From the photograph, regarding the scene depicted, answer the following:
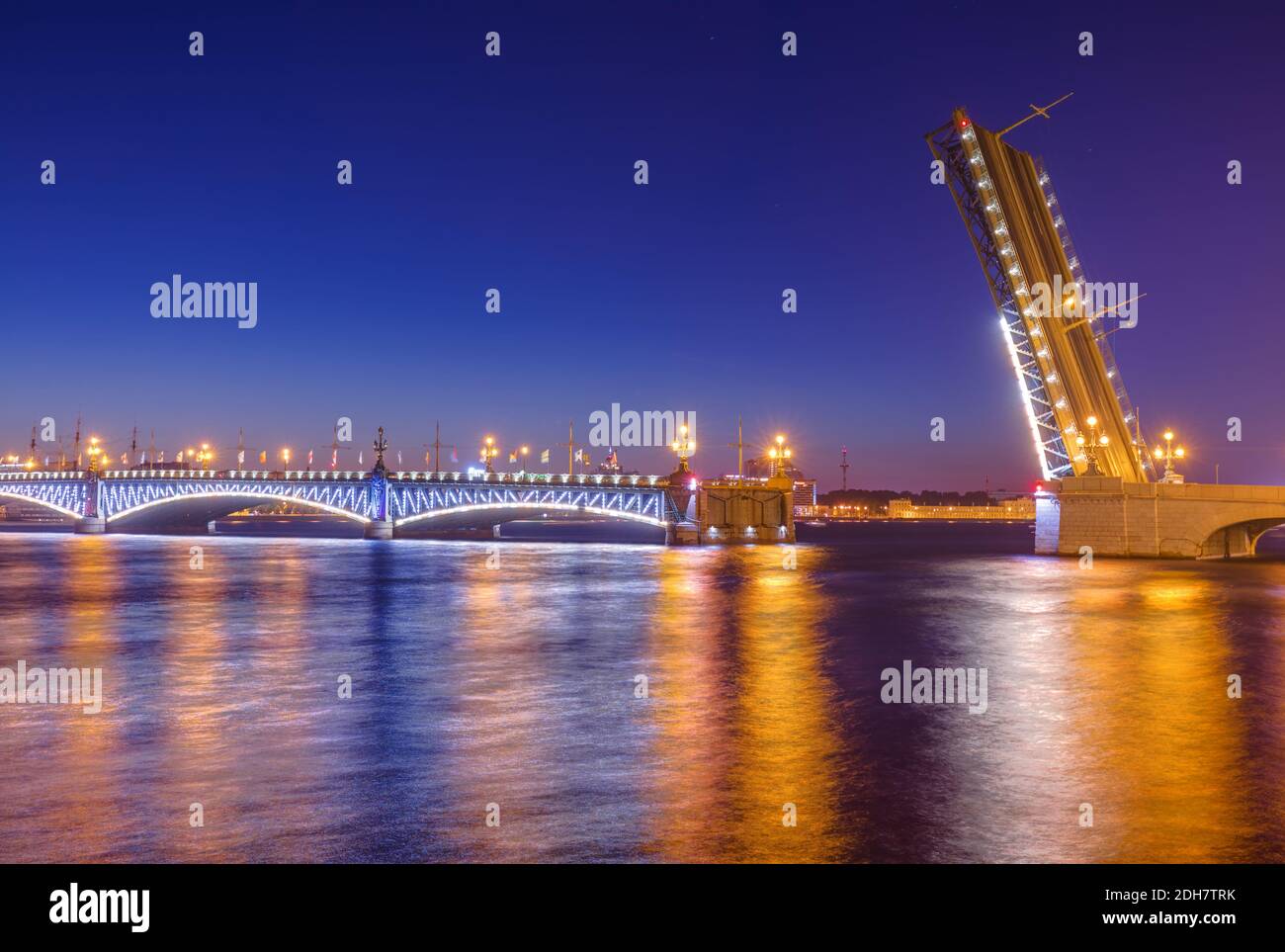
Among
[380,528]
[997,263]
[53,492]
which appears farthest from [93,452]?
[997,263]

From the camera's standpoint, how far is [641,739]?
10703 millimetres

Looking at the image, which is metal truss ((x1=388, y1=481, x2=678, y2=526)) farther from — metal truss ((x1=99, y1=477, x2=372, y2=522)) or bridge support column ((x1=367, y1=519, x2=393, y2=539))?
metal truss ((x1=99, y1=477, x2=372, y2=522))

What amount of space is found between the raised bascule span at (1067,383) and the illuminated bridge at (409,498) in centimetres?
3002

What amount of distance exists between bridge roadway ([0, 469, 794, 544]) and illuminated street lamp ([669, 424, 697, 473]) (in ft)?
5.75

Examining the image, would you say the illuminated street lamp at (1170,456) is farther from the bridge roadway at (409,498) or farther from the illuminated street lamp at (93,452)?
the illuminated street lamp at (93,452)

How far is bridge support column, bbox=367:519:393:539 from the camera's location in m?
90.3

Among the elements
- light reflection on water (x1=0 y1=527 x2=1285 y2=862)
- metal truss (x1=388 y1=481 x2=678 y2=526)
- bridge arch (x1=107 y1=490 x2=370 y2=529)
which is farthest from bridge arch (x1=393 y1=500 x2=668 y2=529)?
light reflection on water (x1=0 y1=527 x2=1285 y2=862)

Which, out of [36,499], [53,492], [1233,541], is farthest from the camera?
[53,492]

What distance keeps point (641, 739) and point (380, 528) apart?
83428mm

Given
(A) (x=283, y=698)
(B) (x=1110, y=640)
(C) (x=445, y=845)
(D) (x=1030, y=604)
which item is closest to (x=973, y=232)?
(D) (x=1030, y=604)

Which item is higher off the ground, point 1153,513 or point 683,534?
point 1153,513

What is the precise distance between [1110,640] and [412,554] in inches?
1986

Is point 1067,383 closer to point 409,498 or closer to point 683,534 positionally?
point 683,534
